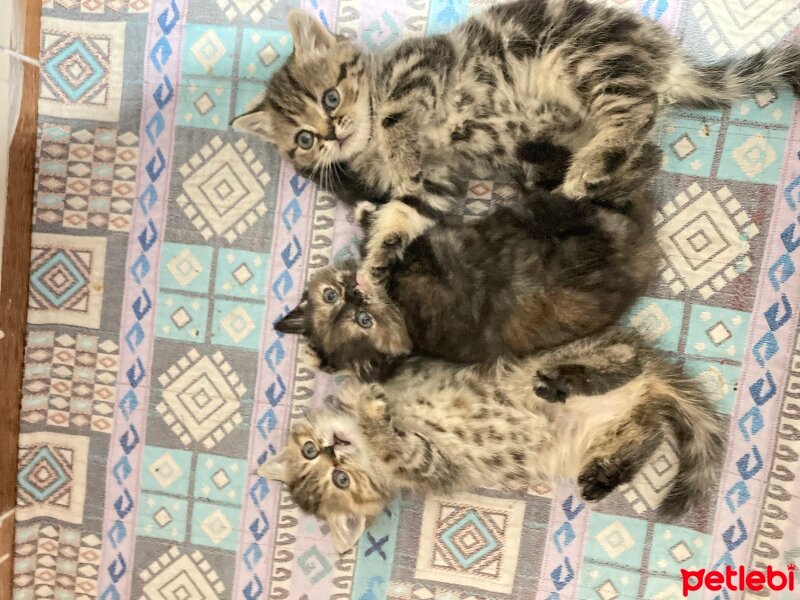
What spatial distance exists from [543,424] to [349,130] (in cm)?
82

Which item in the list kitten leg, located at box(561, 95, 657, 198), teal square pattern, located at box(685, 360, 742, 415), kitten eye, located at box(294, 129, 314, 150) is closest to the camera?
kitten leg, located at box(561, 95, 657, 198)

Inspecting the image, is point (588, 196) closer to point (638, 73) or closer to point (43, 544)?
point (638, 73)

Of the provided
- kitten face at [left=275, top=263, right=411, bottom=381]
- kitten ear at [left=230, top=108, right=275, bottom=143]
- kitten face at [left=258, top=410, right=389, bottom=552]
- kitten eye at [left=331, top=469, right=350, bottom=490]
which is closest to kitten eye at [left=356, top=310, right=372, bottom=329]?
kitten face at [left=275, top=263, right=411, bottom=381]

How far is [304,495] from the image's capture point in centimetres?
153

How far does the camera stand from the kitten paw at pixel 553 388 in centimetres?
138

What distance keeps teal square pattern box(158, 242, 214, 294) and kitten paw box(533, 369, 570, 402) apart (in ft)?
2.99

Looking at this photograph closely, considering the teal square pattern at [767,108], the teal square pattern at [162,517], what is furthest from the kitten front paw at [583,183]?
the teal square pattern at [162,517]

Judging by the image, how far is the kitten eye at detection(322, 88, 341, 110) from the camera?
1392 millimetres

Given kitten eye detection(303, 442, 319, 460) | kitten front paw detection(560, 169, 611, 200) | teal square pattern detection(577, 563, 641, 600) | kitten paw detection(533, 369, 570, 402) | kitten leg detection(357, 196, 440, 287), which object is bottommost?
teal square pattern detection(577, 563, 641, 600)

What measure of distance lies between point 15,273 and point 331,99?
1.01 meters

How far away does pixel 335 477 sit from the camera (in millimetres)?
1512

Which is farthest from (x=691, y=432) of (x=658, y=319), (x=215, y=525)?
(x=215, y=525)

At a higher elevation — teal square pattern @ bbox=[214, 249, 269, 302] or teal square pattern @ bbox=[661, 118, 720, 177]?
teal square pattern @ bbox=[661, 118, 720, 177]

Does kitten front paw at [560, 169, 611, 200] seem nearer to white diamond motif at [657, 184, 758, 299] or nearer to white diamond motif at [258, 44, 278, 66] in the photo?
white diamond motif at [657, 184, 758, 299]
